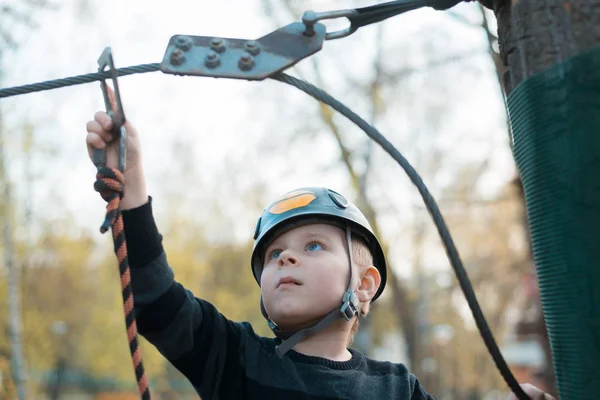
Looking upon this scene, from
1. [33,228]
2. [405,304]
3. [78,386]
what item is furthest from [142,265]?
[78,386]

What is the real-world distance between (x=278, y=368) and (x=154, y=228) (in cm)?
63

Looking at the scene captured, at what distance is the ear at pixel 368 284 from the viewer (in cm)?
246

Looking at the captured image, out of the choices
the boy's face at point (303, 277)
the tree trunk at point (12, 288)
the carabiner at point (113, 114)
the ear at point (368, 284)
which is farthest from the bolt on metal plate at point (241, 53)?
the tree trunk at point (12, 288)

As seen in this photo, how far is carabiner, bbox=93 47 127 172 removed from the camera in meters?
1.74

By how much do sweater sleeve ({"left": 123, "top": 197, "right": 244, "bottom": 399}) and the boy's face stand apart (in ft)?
0.67

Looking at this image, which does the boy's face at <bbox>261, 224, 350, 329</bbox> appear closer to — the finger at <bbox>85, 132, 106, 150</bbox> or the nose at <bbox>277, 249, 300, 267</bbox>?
the nose at <bbox>277, 249, 300, 267</bbox>

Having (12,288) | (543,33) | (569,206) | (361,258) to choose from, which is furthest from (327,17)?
(12,288)

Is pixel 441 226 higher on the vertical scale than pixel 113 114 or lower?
lower

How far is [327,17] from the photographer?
177 cm

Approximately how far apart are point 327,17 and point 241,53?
0.25 meters

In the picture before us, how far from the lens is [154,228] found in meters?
2.04

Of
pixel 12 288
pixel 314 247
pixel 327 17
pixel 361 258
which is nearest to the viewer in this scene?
pixel 327 17

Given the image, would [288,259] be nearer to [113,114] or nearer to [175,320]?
[175,320]

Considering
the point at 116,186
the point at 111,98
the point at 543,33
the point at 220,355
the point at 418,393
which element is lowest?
the point at 418,393
